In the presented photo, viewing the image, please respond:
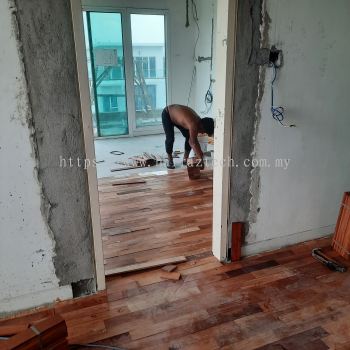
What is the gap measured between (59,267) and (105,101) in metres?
4.96

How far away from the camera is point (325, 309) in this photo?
1.96 m

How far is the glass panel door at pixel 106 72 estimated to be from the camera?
19.7ft

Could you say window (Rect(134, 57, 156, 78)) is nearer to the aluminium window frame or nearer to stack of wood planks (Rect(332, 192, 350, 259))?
the aluminium window frame

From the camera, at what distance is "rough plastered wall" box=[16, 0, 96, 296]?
1.56 metres

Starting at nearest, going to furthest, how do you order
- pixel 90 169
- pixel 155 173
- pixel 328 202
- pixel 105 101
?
pixel 90 169, pixel 328 202, pixel 155 173, pixel 105 101

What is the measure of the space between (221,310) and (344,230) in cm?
123

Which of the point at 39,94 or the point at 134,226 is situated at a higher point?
the point at 39,94

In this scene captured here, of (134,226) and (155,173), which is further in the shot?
(155,173)

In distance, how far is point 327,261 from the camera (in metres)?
2.40

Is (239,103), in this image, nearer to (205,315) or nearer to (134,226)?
(205,315)

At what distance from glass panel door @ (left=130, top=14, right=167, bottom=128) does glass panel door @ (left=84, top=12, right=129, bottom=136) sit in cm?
30

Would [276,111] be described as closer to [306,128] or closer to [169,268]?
[306,128]

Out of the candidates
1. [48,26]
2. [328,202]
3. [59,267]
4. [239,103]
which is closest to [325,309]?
[328,202]

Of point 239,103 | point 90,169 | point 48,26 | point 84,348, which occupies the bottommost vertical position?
point 84,348
